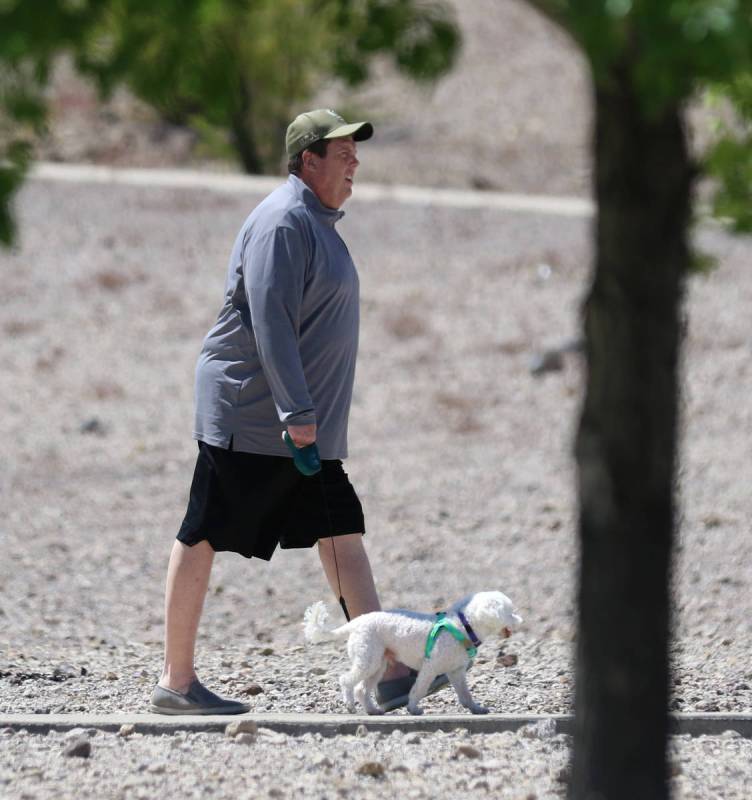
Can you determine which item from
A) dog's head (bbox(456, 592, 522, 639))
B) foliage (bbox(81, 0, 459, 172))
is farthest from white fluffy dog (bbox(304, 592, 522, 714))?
foliage (bbox(81, 0, 459, 172))

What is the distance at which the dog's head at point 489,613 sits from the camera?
16.1ft

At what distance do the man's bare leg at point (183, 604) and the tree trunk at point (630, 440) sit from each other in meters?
1.78

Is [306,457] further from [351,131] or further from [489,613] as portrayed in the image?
[351,131]

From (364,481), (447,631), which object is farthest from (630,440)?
(364,481)

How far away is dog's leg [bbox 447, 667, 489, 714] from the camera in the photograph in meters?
5.07

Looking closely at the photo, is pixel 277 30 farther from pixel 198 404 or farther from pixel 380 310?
pixel 198 404

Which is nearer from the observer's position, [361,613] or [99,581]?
[361,613]

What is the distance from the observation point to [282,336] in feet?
16.0

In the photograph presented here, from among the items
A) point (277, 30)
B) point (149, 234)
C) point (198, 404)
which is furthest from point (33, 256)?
point (198, 404)

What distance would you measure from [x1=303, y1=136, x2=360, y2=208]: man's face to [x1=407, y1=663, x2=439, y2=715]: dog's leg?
152 cm

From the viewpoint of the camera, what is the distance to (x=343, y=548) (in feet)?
17.2

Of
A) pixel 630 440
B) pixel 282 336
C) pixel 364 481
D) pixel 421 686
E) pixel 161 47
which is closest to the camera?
pixel 161 47

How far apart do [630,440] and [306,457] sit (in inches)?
66.8

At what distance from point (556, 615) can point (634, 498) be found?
4.24m
